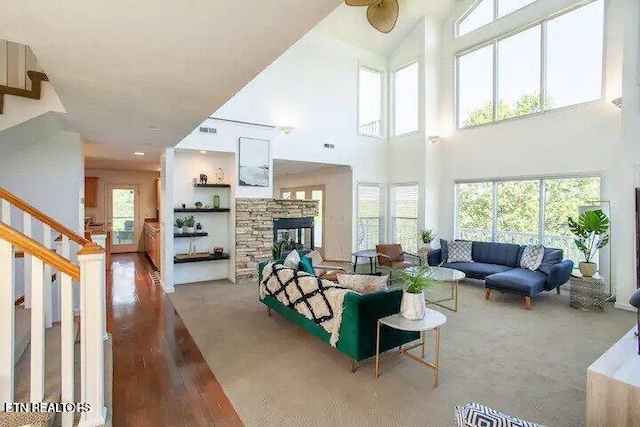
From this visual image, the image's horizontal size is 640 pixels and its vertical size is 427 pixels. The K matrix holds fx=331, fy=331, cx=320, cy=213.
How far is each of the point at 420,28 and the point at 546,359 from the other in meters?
6.93

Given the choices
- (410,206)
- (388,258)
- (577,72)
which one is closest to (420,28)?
(577,72)

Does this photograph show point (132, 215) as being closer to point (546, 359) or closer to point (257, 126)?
point (257, 126)

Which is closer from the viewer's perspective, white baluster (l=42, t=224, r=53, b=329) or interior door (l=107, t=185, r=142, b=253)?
white baluster (l=42, t=224, r=53, b=329)

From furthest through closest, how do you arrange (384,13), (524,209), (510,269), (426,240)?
(426,240) → (524,209) → (510,269) → (384,13)

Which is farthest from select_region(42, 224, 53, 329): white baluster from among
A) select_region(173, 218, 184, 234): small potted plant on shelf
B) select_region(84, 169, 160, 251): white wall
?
select_region(84, 169, 160, 251): white wall

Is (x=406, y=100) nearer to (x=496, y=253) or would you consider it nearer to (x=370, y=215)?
(x=370, y=215)

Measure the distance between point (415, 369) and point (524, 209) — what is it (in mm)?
4628

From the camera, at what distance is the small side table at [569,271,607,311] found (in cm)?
446

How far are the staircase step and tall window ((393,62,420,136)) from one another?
288 inches

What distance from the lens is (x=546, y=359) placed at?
3.13 meters

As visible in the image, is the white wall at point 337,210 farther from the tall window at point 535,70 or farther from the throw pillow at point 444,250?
the tall window at point 535,70

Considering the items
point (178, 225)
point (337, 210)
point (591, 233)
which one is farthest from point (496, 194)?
point (178, 225)

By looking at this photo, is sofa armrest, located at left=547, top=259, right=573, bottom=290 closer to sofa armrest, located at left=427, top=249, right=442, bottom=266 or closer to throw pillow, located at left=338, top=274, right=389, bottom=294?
sofa armrest, located at left=427, top=249, right=442, bottom=266

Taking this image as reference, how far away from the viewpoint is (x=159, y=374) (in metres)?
2.82
